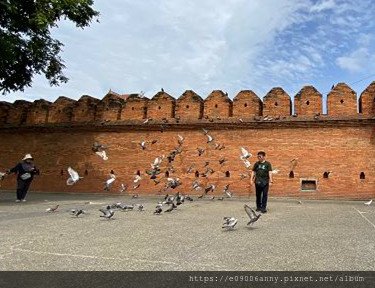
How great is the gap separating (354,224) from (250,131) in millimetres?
7390

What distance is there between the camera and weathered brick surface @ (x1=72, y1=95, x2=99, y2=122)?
17.3 metres

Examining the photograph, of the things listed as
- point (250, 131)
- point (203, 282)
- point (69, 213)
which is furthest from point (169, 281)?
point (250, 131)

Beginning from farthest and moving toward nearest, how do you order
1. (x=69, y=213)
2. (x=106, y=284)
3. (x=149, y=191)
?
1. (x=149, y=191)
2. (x=69, y=213)
3. (x=106, y=284)

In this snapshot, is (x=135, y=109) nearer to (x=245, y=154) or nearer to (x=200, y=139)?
(x=200, y=139)

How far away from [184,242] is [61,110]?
13585 mm

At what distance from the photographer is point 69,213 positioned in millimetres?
9578

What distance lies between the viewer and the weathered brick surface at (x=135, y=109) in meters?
16.5

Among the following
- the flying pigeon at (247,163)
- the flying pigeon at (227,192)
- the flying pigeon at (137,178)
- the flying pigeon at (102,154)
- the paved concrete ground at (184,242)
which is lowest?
the paved concrete ground at (184,242)

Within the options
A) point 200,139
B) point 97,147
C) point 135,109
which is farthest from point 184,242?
point 135,109

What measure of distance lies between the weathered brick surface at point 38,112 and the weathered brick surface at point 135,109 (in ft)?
13.2

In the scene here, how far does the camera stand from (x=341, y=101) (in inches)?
557

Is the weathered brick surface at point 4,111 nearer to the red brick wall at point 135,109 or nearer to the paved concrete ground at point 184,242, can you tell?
the red brick wall at point 135,109

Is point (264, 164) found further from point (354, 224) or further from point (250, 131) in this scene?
point (250, 131)

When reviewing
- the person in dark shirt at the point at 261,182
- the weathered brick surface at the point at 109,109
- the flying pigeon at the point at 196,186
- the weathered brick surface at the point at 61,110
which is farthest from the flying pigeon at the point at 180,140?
the person in dark shirt at the point at 261,182
